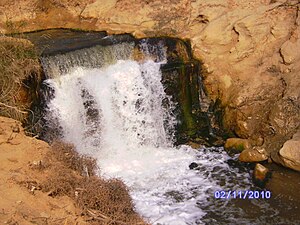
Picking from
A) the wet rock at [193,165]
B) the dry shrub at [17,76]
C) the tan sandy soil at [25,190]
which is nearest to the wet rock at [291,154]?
the wet rock at [193,165]

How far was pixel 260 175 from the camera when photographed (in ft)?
23.4

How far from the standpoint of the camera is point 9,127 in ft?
19.2

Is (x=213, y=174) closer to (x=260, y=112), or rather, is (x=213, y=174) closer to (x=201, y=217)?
(x=201, y=217)

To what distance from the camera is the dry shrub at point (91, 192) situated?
4.85m

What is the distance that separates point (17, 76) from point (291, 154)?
4783 mm

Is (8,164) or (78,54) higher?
(78,54)

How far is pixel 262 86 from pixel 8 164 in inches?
210

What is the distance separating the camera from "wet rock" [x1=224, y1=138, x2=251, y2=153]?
8109 millimetres

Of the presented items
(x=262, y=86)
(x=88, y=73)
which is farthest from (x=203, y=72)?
(x=88, y=73)

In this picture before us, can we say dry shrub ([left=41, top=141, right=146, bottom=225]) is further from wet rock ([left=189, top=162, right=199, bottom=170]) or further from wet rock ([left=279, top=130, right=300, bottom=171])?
wet rock ([left=279, top=130, right=300, bottom=171])

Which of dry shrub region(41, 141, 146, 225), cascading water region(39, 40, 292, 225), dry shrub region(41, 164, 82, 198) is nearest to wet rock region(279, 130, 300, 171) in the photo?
cascading water region(39, 40, 292, 225)

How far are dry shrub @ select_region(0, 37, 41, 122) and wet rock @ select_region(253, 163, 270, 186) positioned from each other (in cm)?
392
